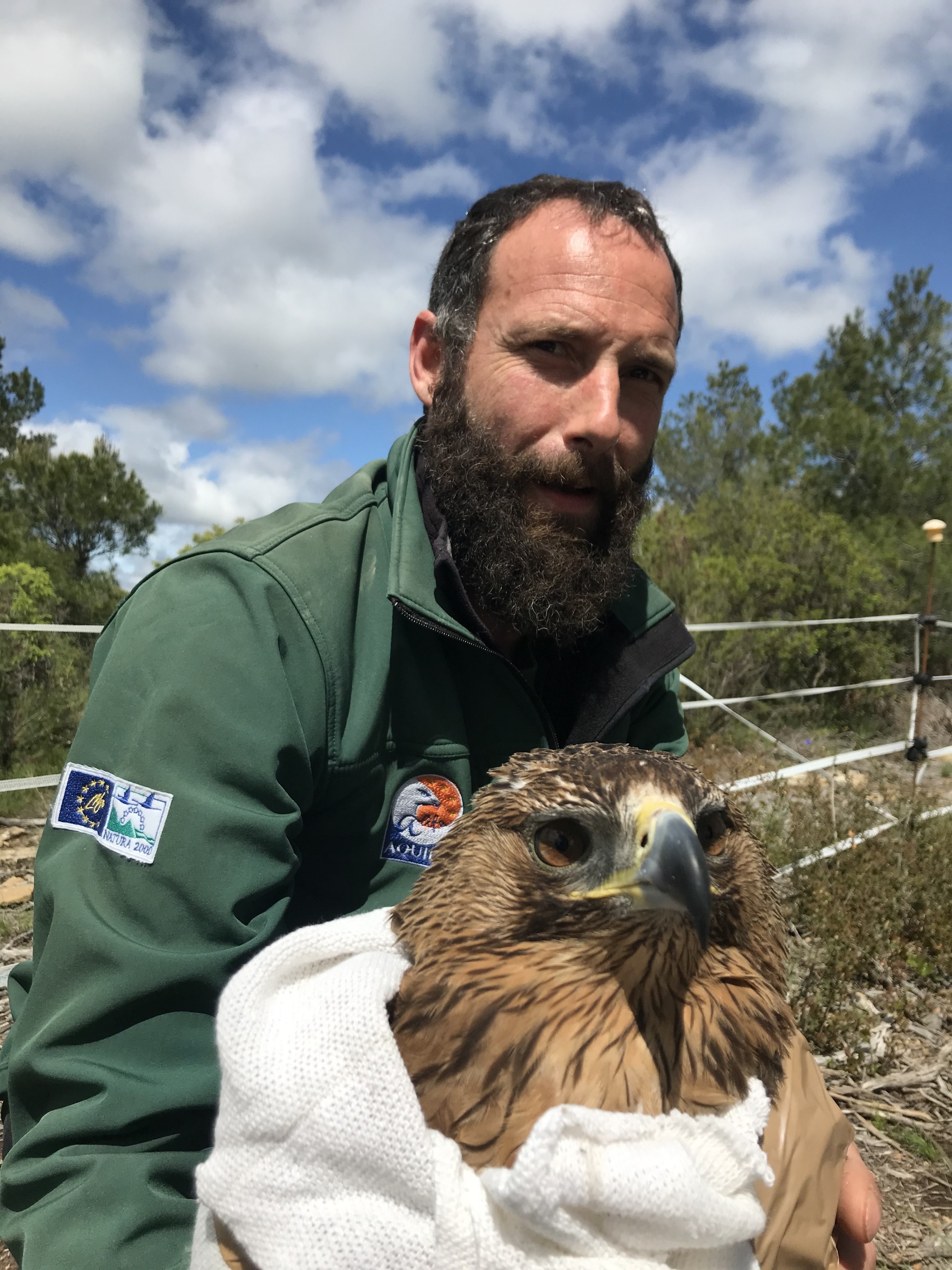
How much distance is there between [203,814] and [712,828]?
108 centimetres

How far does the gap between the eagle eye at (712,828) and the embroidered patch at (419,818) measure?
79 cm

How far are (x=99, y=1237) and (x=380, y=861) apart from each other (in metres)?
1.01

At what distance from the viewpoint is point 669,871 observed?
54.7 inches

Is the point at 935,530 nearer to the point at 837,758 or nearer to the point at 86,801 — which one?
the point at 837,758

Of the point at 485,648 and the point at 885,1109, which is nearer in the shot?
the point at 485,648

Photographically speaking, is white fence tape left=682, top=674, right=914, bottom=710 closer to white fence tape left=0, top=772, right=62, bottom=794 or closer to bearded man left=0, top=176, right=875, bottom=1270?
bearded man left=0, top=176, right=875, bottom=1270

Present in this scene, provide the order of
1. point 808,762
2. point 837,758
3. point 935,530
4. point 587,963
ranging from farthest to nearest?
point 935,530, point 808,762, point 837,758, point 587,963

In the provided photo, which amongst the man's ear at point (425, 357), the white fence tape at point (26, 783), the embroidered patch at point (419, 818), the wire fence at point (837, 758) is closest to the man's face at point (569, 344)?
the man's ear at point (425, 357)

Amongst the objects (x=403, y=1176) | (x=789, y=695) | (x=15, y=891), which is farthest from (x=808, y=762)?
(x=403, y=1176)

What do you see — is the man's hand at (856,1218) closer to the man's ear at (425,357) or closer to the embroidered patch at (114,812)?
the embroidered patch at (114,812)

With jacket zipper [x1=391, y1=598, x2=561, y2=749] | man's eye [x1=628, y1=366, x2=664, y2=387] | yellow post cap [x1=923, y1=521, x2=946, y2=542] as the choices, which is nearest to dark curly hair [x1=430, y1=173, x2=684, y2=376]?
man's eye [x1=628, y1=366, x2=664, y2=387]

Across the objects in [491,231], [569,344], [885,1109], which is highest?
[491,231]

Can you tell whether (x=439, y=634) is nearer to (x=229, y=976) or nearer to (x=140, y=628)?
(x=140, y=628)

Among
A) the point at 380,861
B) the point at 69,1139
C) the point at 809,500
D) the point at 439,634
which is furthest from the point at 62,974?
the point at 809,500
